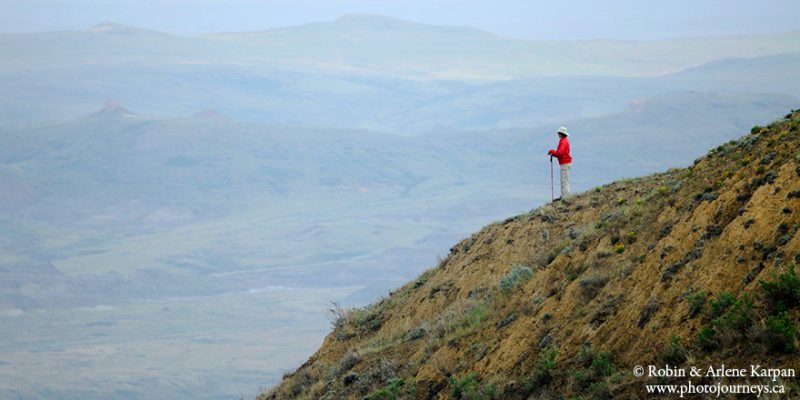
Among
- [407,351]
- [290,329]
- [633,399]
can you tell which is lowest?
[290,329]

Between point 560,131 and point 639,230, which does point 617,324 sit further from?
point 560,131

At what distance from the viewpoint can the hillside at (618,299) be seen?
521 inches

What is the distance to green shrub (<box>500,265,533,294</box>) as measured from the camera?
19.1 metres

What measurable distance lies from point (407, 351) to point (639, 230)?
4288 mm

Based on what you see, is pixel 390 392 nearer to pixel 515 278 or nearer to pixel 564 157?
pixel 515 278

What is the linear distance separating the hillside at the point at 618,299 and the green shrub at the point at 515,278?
3cm

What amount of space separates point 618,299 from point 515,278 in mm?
4130

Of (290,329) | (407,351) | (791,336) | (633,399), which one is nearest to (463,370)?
(407,351)

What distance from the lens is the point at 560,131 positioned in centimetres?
2511

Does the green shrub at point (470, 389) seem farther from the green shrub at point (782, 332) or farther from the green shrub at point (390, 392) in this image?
the green shrub at point (782, 332)

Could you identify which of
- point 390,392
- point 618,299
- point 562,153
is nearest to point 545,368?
point 618,299

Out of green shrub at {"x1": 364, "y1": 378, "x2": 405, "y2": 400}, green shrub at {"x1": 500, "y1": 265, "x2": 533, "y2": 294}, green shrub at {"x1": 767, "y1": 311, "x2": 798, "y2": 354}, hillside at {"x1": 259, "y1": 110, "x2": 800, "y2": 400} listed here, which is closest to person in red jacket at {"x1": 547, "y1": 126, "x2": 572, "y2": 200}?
hillside at {"x1": 259, "y1": 110, "x2": 800, "y2": 400}

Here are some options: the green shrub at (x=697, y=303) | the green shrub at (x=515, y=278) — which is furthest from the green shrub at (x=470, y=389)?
the green shrub at (x=697, y=303)

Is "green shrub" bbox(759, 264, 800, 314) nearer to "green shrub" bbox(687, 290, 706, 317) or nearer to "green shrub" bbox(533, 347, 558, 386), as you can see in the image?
"green shrub" bbox(687, 290, 706, 317)
